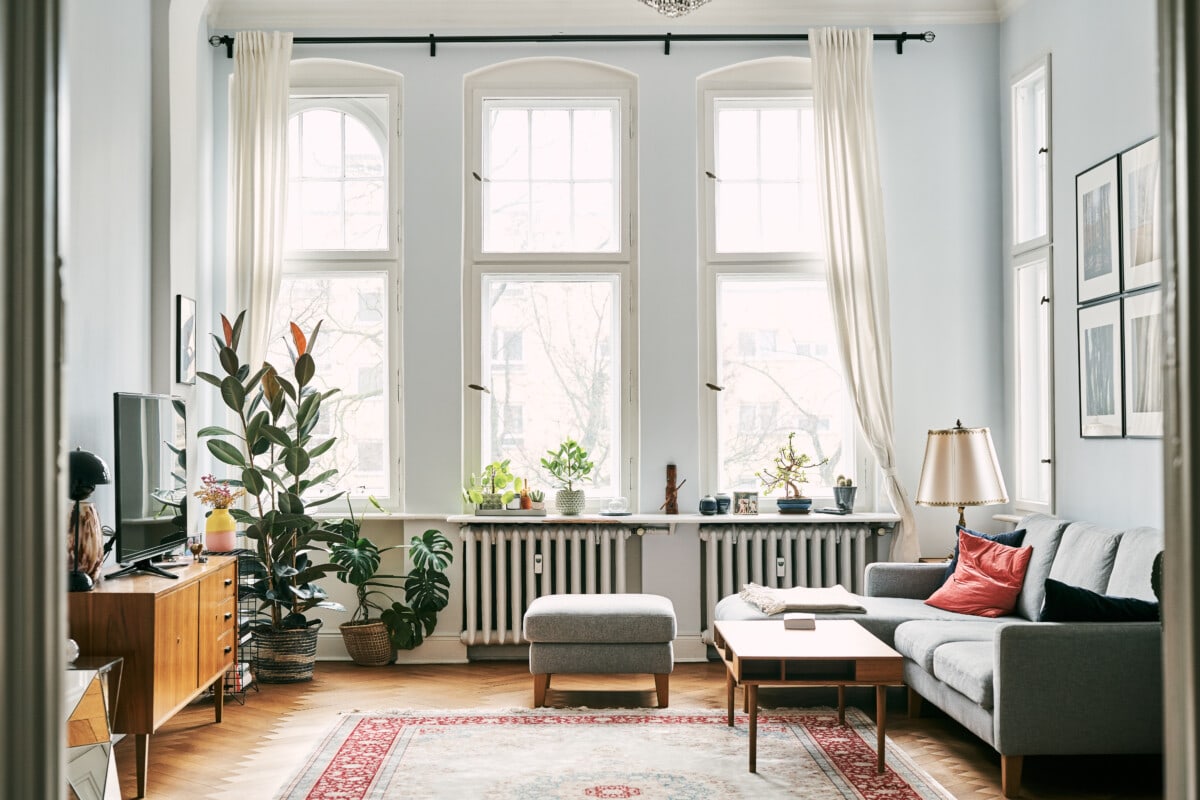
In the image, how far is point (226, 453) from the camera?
5.26m

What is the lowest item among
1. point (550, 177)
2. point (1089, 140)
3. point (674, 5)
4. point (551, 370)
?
point (551, 370)

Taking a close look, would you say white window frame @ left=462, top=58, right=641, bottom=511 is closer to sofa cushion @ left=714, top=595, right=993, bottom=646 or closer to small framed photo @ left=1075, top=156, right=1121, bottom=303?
sofa cushion @ left=714, top=595, right=993, bottom=646

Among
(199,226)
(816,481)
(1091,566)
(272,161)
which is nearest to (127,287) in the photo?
(199,226)

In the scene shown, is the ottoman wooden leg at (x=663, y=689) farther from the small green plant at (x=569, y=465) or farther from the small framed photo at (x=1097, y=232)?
the small framed photo at (x=1097, y=232)

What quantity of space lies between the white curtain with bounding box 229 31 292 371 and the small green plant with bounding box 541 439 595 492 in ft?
5.81

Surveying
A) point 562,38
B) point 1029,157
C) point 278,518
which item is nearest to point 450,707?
point 278,518

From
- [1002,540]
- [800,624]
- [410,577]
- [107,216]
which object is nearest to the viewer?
[800,624]

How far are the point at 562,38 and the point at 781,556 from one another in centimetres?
321

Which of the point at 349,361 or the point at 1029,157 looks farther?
the point at 349,361

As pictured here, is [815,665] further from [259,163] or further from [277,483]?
[259,163]

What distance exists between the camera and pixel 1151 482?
436 cm

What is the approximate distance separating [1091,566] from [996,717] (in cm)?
Result: 113

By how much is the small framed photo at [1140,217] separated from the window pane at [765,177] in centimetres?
185

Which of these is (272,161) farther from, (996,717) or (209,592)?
(996,717)
